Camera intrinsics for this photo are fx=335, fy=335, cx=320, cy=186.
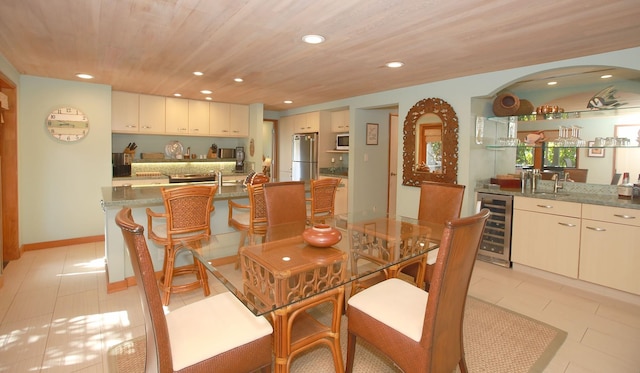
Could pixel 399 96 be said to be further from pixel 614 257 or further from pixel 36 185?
pixel 36 185

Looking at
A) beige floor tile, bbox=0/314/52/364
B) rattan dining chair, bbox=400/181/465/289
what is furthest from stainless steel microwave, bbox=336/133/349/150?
beige floor tile, bbox=0/314/52/364

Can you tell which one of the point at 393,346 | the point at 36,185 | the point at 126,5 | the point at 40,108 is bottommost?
the point at 393,346

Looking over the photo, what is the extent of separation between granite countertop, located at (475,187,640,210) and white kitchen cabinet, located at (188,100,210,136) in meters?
4.64

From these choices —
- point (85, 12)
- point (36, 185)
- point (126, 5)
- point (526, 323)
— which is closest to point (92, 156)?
point (36, 185)

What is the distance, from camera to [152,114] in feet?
18.1

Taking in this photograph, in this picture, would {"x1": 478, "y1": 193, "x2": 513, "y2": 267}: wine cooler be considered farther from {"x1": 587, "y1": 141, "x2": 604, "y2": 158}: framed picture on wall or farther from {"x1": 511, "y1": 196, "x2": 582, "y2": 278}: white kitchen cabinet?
{"x1": 587, "y1": 141, "x2": 604, "y2": 158}: framed picture on wall

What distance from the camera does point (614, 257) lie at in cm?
300

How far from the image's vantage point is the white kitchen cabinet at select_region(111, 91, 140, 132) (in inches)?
204

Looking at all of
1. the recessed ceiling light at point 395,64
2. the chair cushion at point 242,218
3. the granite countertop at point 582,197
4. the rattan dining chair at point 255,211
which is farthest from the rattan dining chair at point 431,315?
the granite countertop at point 582,197

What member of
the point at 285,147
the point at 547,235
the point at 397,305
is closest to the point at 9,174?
the point at 285,147

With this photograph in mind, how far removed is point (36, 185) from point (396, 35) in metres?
4.76

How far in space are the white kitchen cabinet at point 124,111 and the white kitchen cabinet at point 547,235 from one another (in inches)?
218

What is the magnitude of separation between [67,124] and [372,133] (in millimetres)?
4482

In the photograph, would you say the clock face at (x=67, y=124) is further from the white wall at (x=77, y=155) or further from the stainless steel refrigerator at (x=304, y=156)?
the stainless steel refrigerator at (x=304, y=156)
